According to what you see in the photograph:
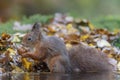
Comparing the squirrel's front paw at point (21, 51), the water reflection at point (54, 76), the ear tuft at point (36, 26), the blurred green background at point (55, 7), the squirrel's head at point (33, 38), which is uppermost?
the blurred green background at point (55, 7)

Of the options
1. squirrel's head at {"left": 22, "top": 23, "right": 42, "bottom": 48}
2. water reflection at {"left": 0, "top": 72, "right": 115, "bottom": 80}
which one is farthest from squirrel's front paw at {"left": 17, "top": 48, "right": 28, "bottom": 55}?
water reflection at {"left": 0, "top": 72, "right": 115, "bottom": 80}

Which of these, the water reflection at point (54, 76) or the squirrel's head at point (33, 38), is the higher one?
the squirrel's head at point (33, 38)

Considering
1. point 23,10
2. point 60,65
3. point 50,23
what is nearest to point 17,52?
point 60,65

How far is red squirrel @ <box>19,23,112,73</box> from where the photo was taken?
8.01 meters

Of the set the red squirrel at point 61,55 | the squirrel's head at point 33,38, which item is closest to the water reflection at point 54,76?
the red squirrel at point 61,55

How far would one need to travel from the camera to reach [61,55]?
26.2ft

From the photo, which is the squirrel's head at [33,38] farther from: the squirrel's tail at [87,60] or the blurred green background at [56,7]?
the blurred green background at [56,7]

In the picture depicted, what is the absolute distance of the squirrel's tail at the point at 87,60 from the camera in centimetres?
815

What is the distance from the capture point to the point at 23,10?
1931cm

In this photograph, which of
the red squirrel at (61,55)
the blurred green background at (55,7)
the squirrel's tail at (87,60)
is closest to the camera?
the red squirrel at (61,55)

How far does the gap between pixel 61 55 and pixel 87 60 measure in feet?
1.43

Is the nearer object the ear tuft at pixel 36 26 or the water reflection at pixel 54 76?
the water reflection at pixel 54 76

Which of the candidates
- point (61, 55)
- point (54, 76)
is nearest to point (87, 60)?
point (61, 55)

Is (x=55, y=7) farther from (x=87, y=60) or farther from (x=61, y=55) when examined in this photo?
(x=61, y=55)
